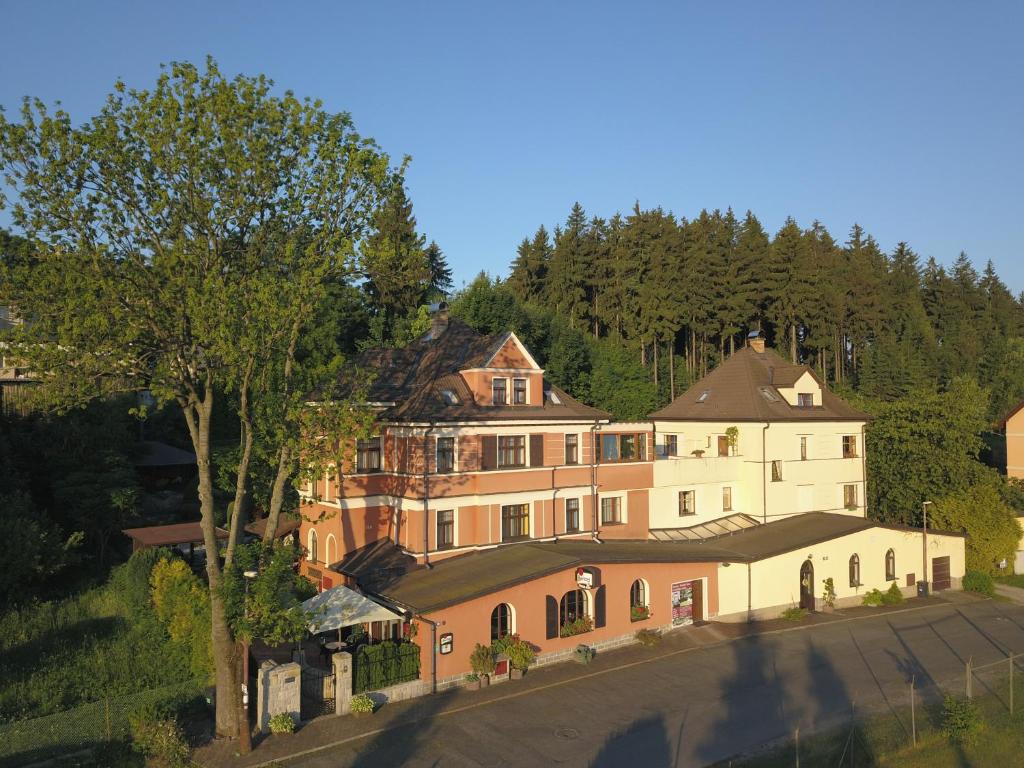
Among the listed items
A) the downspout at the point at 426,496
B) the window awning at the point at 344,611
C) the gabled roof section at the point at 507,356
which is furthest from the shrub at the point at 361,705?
the gabled roof section at the point at 507,356

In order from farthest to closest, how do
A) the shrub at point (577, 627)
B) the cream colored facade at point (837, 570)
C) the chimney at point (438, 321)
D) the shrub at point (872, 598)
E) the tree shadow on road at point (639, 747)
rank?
1. the chimney at point (438, 321)
2. the shrub at point (872, 598)
3. the cream colored facade at point (837, 570)
4. the shrub at point (577, 627)
5. the tree shadow on road at point (639, 747)

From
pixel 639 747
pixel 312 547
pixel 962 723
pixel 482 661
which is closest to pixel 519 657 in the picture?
pixel 482 661

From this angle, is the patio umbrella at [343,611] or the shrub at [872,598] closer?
the patio umbrella at [343,611]

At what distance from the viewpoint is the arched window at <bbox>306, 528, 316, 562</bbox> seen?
30281 millimetres

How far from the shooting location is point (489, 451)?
28.4 metres

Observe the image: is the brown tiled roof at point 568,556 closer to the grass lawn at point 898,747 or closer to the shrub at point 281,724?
the shrub at point 281,724

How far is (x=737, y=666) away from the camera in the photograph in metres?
24.0

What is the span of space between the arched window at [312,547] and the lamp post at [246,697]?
11.5 meters

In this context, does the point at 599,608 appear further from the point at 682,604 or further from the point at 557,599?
the point at 682,604

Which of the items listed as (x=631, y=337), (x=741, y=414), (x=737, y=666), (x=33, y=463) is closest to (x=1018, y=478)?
(x=741, y=414)

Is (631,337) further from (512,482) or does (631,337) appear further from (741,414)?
(512,482)

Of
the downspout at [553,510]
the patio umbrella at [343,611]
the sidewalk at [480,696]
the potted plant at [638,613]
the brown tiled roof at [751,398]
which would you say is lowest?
the sidewalk at [480,696]

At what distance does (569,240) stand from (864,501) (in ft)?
134

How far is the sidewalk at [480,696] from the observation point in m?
17.6
